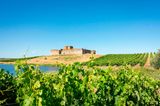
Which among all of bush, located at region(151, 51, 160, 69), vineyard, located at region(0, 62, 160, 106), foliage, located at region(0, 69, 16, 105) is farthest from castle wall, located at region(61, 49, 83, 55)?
Answer: foliage, located at region(0, 69, 16, 105)

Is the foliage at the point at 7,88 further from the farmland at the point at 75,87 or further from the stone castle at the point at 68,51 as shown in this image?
the stone castle at the point at 68,51

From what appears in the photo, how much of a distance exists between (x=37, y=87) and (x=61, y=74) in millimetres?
1203

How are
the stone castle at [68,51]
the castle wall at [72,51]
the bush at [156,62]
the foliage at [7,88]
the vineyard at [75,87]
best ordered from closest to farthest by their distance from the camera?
the vineyard at [75,87] → the foliage at [7,88] → the bush at [156,62] → the castle wall at [72,51] → the stone castle at [68,51]

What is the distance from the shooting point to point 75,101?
6434mm

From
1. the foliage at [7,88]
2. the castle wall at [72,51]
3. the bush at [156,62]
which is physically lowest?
the bush at [156,62]

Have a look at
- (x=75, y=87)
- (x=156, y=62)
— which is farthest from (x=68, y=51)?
(x=75, y=87)

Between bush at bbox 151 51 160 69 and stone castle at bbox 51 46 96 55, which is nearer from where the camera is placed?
bush at bbox 151 51 160 69

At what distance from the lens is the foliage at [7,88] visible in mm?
6090

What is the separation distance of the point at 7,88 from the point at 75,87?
125 cm

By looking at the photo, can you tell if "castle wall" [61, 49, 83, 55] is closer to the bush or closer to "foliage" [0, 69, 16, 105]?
the bush

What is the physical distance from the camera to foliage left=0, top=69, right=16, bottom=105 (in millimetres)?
6090

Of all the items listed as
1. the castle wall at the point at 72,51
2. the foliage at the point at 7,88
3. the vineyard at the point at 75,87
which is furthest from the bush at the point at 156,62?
the castle wall at the point at 72,51

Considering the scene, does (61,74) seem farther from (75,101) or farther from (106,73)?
(106,73)

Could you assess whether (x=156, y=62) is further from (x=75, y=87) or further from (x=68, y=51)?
(x=68, y=51)
